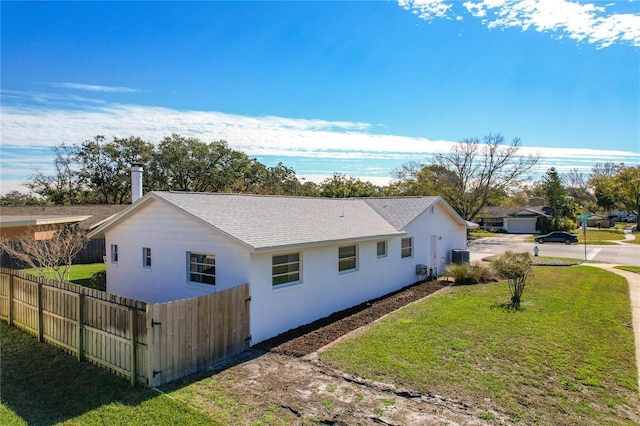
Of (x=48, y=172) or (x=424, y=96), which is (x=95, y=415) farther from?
(x=48, y=172)

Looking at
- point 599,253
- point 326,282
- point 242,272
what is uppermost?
point 242,272

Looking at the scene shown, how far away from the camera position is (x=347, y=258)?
1412cm

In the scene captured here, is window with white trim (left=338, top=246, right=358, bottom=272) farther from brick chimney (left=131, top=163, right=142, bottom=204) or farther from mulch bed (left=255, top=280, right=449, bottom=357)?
brick chimney (left=131, top=163, right=142, bottom=204)

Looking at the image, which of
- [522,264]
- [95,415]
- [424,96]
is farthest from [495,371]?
[424,96]

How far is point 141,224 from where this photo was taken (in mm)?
13250

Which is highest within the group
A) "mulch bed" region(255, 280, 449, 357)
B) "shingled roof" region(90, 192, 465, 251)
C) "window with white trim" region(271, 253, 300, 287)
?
"shingled roof" region(90, 192, 465, 251)

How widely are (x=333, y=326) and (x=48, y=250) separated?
586 inches

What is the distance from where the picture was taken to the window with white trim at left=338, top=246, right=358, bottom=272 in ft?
45.1

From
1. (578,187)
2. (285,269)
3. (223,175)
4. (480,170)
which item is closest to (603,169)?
(578,187)

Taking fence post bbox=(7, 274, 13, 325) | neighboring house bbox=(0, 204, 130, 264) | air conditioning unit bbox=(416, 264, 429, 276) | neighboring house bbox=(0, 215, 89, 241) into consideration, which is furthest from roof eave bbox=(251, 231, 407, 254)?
neighboring house bbox=(0, 215, 89, 241)

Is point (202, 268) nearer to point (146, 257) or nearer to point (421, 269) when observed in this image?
point (146, 257)

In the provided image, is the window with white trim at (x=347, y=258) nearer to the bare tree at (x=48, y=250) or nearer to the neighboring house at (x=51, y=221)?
the bare tree at (x=48, y=250)

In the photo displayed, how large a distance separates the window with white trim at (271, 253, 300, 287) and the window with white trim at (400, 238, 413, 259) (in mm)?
7784

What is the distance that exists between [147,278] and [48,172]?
1752 inches
